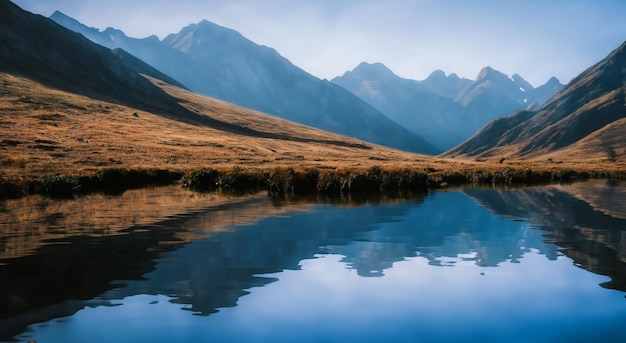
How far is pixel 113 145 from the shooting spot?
89.1m

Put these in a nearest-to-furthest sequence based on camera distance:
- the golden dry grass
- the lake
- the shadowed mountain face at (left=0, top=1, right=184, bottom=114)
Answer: the lake → the golden dry grass → the shadowed mountain face at (left=0, top=1, right=184, bottom=114)

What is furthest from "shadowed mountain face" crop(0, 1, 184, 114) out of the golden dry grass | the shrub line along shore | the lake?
the lake

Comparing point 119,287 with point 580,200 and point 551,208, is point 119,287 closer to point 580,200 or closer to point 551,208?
point 551,208

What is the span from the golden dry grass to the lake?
3019 cm

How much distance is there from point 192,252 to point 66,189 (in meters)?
32.3

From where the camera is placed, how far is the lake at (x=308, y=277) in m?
11.9

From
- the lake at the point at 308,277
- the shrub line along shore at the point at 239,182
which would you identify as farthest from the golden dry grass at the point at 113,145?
the lake at the point at 308,277

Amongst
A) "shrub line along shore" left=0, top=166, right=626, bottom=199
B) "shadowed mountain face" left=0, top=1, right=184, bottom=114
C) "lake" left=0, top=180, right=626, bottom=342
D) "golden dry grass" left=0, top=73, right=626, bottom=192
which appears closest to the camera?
"lake" left=0, top=180, right=626, bottom=342

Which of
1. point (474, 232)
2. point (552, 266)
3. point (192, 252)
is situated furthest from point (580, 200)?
point (192, 252)

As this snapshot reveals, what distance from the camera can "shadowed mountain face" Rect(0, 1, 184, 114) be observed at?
15675cm

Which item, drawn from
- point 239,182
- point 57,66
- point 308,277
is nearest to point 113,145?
point 239,182

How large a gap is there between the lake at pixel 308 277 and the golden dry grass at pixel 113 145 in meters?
30.2

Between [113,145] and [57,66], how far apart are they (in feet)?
340

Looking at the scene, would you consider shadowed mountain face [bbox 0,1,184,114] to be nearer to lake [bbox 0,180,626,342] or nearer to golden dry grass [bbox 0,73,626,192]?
golden dry grass [bbox 0,73,626,192]
